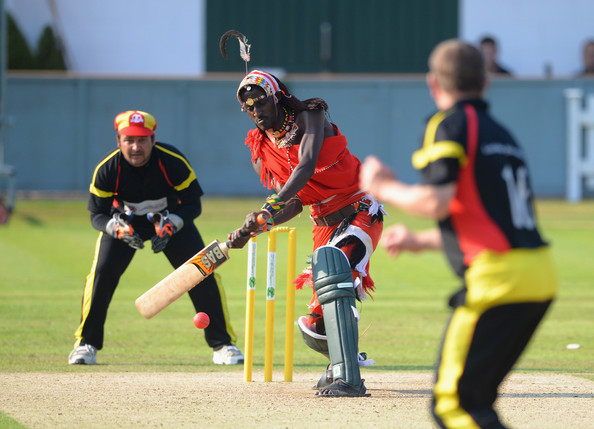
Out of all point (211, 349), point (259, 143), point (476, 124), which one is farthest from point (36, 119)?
point (476, 124)

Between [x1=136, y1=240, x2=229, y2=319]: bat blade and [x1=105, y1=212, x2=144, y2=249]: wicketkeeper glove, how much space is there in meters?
1.15

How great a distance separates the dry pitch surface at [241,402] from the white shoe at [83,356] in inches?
23.1

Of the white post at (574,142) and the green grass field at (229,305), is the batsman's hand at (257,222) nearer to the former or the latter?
the green grass field at (229,305)

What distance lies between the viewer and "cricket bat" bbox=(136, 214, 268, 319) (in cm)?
651

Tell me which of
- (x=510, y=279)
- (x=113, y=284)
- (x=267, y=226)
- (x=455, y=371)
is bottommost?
(x=113, y=284)

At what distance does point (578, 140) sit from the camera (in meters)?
22.5

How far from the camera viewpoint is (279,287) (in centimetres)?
1298

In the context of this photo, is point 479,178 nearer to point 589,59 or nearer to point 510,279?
point 510,279

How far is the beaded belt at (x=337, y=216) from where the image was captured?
6.58 meters

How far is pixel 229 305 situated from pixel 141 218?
11.1ft

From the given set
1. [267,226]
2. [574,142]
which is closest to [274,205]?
[267,226]

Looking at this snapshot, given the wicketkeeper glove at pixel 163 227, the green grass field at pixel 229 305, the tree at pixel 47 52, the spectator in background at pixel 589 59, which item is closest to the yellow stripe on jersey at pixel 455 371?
the green grass field at pixel 229 305

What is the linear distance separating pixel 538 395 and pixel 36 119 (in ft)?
59.3

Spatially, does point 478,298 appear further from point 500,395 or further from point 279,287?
point 279,287
